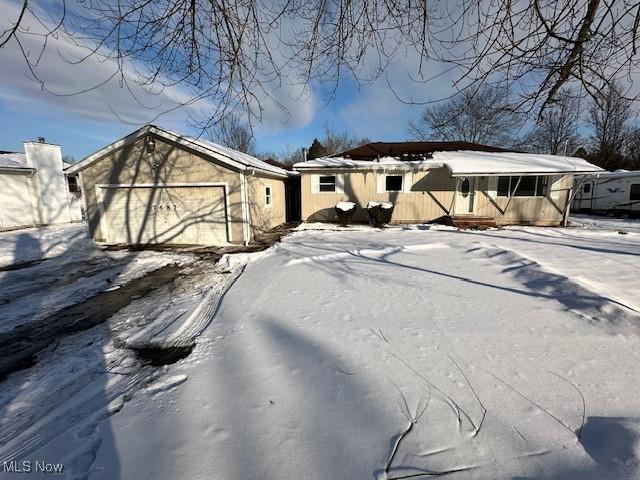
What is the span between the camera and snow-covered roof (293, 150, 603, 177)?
38.0 feet

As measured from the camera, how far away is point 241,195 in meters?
9.51

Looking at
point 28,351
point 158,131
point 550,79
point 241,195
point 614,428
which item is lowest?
point 28,351

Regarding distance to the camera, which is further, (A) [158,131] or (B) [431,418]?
(A) [158,131]

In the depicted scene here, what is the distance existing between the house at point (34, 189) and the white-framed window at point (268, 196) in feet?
34.5

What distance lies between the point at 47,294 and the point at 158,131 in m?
5.97

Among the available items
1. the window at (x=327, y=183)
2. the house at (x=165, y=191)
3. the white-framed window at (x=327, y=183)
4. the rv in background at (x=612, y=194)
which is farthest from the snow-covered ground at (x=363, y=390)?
the rv in background at (x=612, y=194)

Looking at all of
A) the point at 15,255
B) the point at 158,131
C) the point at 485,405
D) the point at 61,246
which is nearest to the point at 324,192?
the point at 158,131

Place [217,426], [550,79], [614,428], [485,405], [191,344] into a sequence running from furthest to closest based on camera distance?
[191,344] < [550,79] < [485,405] < [217,426] < [614,428]

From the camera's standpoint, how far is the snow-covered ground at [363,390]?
1808 millimetres

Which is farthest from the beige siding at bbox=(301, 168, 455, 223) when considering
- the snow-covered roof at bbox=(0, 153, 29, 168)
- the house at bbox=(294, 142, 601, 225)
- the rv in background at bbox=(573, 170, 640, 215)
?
the snow-covered roof at bbox=(0, 153, 29, 168)

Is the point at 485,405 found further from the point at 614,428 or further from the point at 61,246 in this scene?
the point at 61,246

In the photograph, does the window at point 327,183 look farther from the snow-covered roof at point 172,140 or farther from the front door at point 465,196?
the front door at point 465,196

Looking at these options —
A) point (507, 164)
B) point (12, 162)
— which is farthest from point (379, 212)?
point (12, 162)

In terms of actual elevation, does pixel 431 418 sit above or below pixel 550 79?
below
